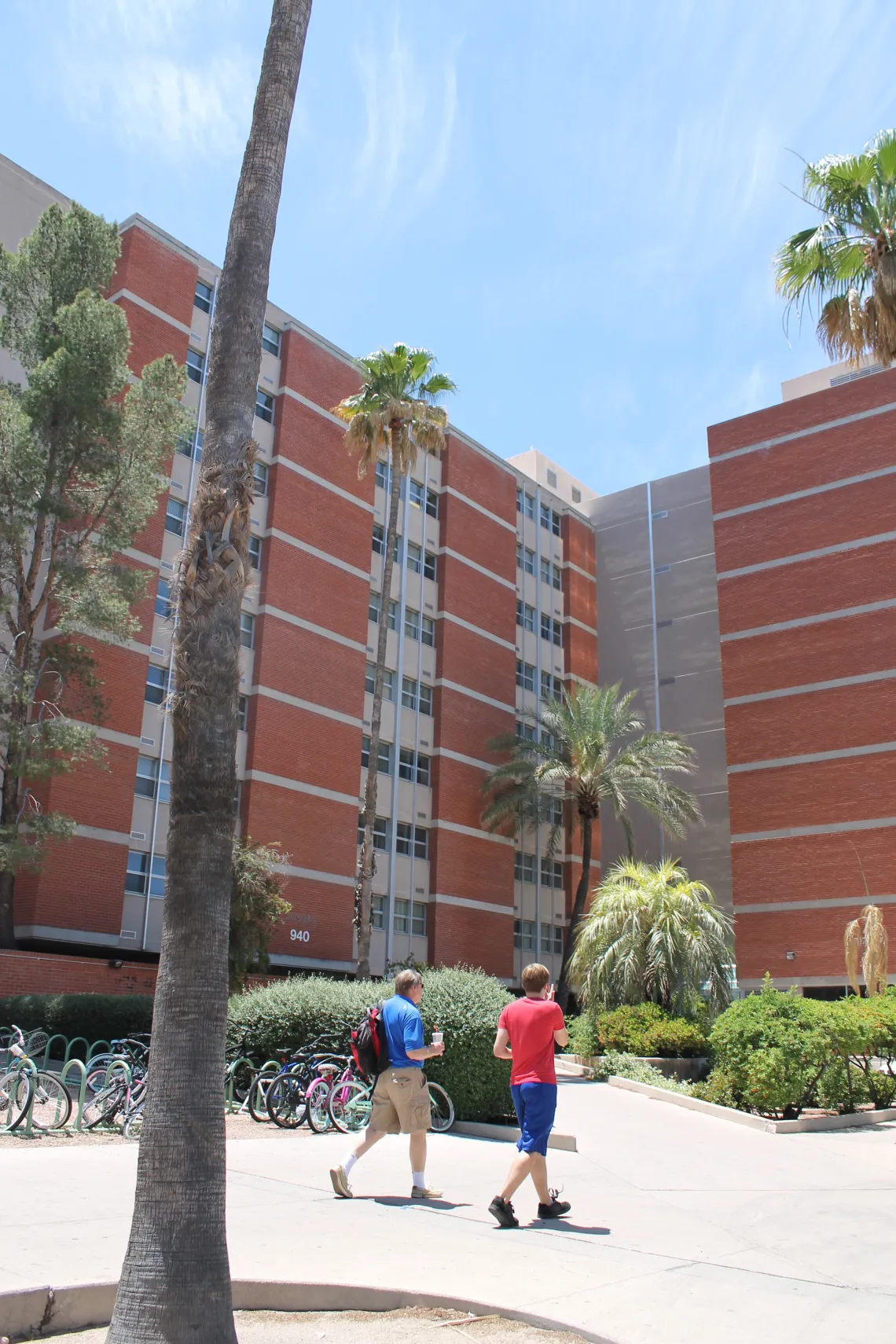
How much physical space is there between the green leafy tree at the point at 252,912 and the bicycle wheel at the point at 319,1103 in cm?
1195

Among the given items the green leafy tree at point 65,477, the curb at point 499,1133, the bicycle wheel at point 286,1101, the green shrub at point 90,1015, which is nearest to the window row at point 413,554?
the green leafy tree at point 65,477

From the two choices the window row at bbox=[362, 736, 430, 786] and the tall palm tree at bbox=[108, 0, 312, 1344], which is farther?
the window row at bbox=[362, 736, 430, 786]

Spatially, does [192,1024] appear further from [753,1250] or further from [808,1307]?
[753,1250]

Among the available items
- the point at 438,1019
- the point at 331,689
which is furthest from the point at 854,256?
the point at 331,689

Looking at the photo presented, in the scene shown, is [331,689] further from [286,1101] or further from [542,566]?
[286,1101]

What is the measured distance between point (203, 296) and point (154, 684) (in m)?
12.2

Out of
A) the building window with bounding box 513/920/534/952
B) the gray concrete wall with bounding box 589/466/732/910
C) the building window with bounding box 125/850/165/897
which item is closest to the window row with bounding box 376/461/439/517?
the gray concrete wall with bounding box 589/466/732/910

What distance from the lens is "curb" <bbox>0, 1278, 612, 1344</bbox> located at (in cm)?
519

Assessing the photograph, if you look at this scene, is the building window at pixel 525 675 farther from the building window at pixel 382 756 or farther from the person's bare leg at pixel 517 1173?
the person's bare leg at pixel 517 1173

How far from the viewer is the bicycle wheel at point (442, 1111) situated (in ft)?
42.5

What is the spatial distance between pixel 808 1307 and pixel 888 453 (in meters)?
36.8

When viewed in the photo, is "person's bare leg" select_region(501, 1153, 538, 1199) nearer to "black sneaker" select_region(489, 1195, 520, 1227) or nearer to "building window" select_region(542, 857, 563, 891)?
"black sneaker" select_region(489, 1195, 520, 1227)

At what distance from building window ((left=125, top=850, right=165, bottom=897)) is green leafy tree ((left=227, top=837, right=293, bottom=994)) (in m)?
2.46

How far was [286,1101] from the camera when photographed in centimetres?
1343
